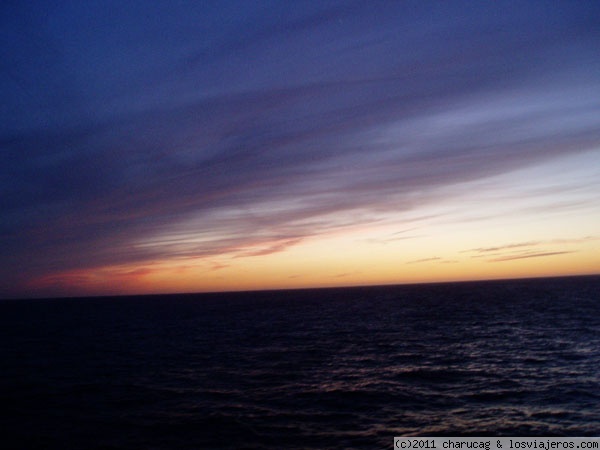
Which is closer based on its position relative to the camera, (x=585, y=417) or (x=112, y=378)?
(x=585, y=417)

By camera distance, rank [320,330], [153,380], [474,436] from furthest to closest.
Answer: [320,330] → [153,380] → [474,436]

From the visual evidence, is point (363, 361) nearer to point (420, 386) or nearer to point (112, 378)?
point (420, 386)

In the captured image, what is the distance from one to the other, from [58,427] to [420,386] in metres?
20.2

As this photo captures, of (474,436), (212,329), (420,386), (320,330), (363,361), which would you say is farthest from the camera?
(212,329)

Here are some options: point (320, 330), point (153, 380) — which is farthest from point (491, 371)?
point (320, 330)

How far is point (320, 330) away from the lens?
59562 millimetres

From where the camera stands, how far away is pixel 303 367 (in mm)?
32750

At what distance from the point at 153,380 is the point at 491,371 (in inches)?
953

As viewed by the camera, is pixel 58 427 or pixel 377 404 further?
pixel 377 404

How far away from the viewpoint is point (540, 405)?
21516 mm

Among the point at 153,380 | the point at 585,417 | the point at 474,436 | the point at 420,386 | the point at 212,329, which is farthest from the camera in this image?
the point at 212,329

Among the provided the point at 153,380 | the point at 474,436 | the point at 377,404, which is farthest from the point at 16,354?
the point at 474,436

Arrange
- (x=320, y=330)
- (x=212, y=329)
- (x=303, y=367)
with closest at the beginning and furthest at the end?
(x=303, y=367), (x=320, y=330), (x=212, y=329)

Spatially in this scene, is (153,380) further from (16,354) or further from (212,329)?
(212,329)
